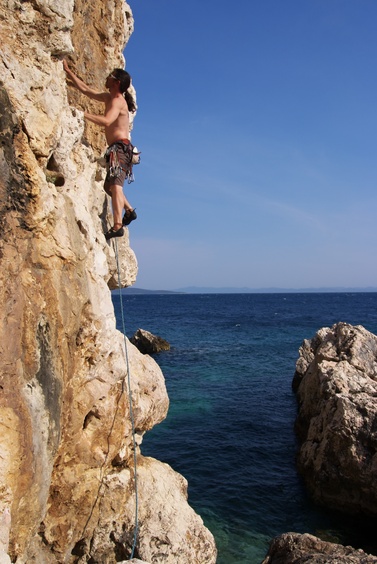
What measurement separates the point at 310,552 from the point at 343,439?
5077mm

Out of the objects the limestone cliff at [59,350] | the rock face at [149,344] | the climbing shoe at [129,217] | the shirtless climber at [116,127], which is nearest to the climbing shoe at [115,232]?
the shirtless climber at [116,127]

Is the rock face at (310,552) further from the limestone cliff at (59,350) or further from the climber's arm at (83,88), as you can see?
the climber's arm at (83,88)

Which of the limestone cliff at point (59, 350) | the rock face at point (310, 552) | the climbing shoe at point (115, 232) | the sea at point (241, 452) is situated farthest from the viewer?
the sea at point (241, 452)

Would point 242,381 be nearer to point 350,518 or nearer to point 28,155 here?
point 350,518

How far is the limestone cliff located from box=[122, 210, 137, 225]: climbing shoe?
0.48 m

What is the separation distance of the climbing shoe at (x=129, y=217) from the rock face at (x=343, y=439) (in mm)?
8733

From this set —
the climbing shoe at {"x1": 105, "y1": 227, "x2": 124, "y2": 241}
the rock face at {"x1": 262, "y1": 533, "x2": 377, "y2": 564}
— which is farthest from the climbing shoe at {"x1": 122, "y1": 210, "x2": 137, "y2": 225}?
the rock face at {"x1": 262, "y1": 533, "x2": 377, "y2": 564}

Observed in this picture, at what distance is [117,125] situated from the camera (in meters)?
7.95

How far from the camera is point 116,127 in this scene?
796cm

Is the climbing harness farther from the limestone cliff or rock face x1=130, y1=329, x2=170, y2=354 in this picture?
rock face x1=130, y1=329, x2=170, y2=354

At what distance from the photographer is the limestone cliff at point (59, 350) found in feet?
16.9

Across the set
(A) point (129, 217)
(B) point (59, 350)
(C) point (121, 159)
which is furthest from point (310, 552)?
(C) point (121, 159)

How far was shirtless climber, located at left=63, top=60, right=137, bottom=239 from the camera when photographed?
7629 millimetres

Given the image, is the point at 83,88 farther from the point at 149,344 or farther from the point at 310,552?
the point at 149,344
